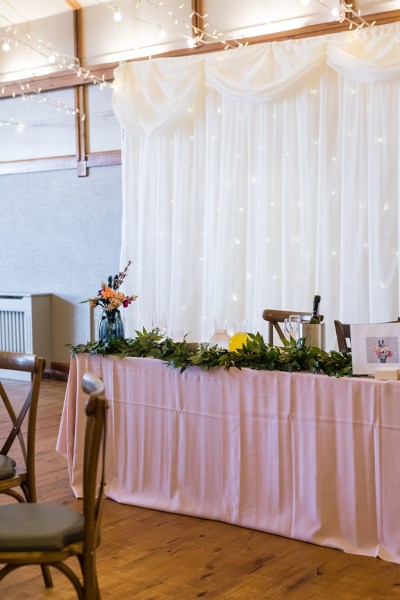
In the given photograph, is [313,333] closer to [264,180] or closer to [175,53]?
[264,180]

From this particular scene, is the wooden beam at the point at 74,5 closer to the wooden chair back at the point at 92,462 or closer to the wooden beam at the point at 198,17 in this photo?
the wooden beam at the point at 198,17

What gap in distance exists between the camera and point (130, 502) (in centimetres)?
417

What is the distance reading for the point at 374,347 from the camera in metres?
3.46

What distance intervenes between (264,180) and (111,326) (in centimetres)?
233

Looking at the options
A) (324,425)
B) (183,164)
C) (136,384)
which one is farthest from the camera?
(183,164)

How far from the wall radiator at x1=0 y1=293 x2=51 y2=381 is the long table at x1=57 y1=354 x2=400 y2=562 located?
380 cm

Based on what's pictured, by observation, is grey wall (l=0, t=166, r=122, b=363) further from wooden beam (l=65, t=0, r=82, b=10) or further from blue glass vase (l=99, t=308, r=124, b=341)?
blue glass vase (l=99, t=308, r=124, b=341)

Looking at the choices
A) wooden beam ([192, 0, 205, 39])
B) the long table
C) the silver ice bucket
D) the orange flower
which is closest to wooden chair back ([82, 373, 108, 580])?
the long table

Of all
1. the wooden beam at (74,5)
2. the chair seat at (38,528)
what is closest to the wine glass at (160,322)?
the chair seat at (38,528)

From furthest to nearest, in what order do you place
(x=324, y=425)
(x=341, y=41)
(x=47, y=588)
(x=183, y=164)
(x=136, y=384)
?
(x=183, y=164) → (x=341, y=41) → (x=136, y=384) → (x=324, y=425) → (x=47, y=588)

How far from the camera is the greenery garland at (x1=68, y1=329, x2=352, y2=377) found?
11.8 feet

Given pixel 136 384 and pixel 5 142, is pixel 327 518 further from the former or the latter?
pixel 5 142

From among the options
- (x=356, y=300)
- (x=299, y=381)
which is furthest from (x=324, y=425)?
(x=356, y=300)

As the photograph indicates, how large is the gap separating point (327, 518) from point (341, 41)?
344 centimetres
